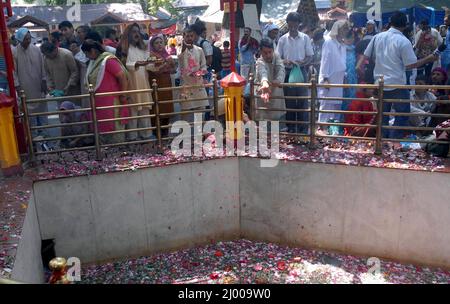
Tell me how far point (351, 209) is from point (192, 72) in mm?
2870

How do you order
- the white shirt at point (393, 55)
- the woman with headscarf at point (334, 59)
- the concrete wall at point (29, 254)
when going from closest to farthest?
the concrete wall at point (29, 254)
the white shirt at point (393, 55)
the woman with headscarf at point (334, 59)

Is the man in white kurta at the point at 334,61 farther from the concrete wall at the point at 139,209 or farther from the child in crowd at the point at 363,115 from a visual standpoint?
the concrete wall at the point at 139,209

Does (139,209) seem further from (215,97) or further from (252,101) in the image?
(252,101)

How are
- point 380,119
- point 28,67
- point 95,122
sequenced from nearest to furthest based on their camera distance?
point 380,119 < point 95,122 < point 28,67

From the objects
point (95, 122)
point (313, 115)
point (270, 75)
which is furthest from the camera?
point (270, 75)

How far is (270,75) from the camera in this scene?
6.29 meters

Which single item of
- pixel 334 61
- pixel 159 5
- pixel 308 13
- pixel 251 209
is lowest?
pixel 251 209

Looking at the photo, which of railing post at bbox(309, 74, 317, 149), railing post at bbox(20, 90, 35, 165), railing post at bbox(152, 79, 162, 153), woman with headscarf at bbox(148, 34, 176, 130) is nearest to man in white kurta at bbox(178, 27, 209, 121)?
woman with headscarf at bbox(148, 34, 176, 130)

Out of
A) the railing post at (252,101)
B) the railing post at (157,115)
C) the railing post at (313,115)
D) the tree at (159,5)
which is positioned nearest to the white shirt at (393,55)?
the railing post at (313,115)

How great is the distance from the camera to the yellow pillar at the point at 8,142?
207 inches

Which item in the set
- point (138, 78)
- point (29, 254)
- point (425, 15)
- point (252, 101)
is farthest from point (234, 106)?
point (425, 15)

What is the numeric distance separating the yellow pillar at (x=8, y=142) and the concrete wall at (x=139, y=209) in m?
0.39

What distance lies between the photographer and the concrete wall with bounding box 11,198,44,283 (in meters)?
4.02

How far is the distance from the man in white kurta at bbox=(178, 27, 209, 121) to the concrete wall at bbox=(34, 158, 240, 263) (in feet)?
3.39
